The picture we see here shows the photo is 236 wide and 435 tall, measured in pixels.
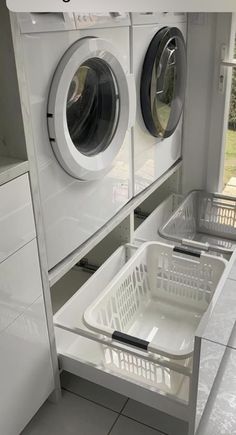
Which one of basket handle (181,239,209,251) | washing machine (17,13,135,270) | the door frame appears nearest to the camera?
washing machine (17,13,135,270)

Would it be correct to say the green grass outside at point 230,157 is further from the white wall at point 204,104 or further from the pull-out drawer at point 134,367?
the pull-out drawer at point 134,367

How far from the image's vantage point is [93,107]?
1.63 meters

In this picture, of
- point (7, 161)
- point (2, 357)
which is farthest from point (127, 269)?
point (7, 161)

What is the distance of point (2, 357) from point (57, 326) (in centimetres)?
30

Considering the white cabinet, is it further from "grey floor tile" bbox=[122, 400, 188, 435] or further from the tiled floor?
"grey floor tile" bbox=[122, 400, 188, 435]

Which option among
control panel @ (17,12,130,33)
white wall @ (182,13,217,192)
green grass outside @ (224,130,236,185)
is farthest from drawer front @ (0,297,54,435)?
green grass outside @ (224,130,236,185)

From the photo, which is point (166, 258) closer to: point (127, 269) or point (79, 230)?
point (127, 269)

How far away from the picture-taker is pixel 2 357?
1.22 m

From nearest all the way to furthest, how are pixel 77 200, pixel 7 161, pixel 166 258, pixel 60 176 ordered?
pixel 7 161, pixel 60 176, pixel 77 200, pixel 166 258

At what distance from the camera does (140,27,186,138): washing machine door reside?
5.92ft

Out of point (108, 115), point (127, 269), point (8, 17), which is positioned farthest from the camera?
point (127, 269)

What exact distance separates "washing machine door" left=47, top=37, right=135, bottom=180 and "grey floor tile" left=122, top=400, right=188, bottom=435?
859 millimetres

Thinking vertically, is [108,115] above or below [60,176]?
above

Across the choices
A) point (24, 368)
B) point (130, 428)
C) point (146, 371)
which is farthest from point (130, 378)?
point (24, 368)
